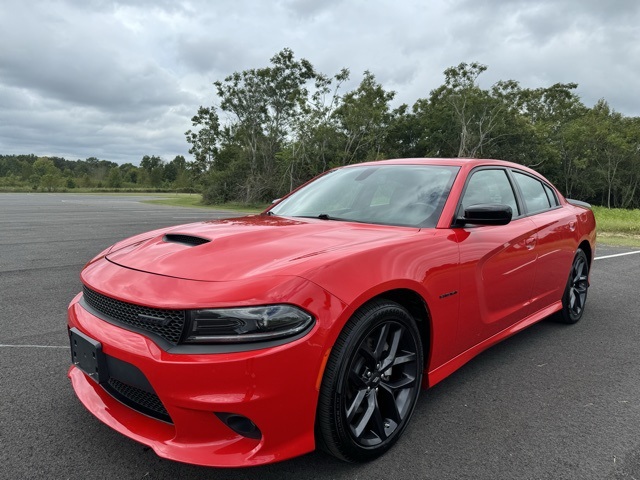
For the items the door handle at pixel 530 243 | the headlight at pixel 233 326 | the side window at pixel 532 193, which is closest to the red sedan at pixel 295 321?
the headlight at pixel 233 326

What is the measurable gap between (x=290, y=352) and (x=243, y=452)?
1.40 ft

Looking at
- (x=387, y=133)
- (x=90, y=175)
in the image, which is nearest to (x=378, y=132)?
(x=387, y=133)

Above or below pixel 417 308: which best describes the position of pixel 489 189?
above

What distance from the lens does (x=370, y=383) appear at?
205cm

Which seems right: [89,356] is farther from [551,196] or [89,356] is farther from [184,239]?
[551,196]

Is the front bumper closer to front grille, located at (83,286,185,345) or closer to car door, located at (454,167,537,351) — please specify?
front grille, located at (83,286,185,345)

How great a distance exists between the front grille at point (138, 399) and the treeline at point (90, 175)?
7939cm

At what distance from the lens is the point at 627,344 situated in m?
3.71

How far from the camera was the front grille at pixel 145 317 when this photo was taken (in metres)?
1.72

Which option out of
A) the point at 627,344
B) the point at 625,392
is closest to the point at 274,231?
the point at 625,392

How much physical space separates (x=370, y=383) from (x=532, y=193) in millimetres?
2629

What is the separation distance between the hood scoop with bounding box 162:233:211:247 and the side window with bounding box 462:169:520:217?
167 centimetres

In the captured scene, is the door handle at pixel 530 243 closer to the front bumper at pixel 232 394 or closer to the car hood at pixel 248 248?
the car hood at pixel 248 248

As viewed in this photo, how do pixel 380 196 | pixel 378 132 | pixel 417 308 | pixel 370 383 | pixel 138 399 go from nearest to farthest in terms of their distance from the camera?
1. pixel 138 399
2. pixel 370 383
3. pixel 417 308
4. pixel 380 196
5. pixel 378 132
